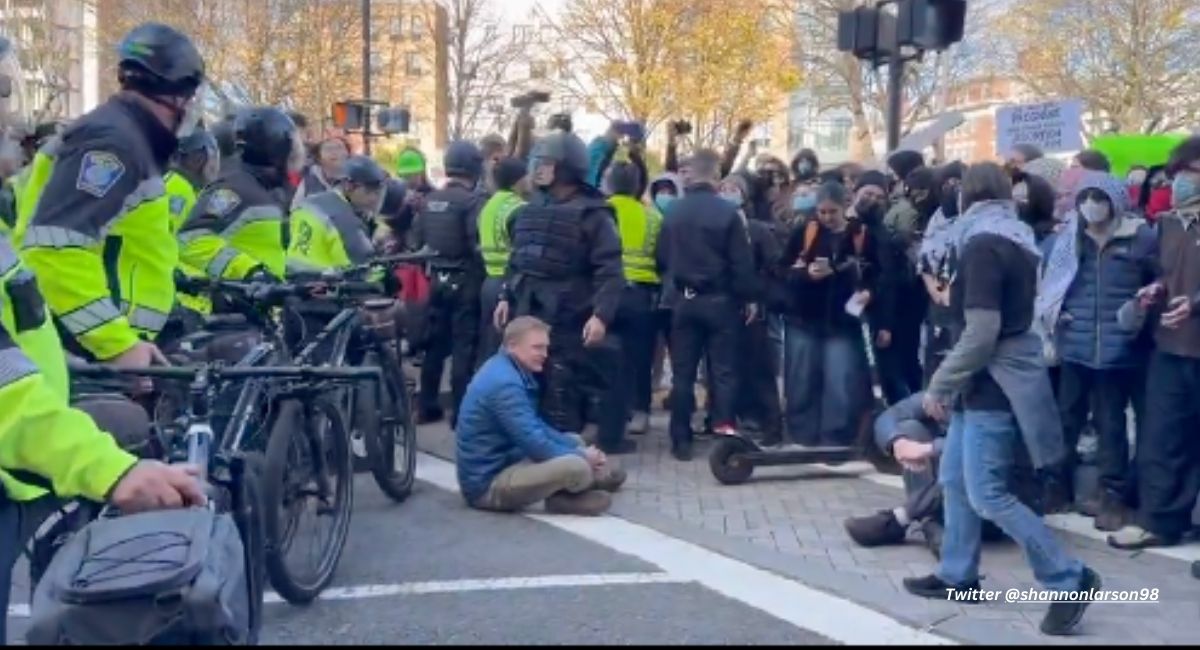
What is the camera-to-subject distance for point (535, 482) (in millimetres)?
8641

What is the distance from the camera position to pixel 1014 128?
1284 cm

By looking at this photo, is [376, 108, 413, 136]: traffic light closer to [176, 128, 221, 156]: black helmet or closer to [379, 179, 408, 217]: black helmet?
[379, 179, 408, 217]: black helmet

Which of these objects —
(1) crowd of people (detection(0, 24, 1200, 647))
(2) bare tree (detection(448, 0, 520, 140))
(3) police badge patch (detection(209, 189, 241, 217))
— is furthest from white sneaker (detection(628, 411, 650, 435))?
(2) bare tree (detection(448, 0, 520, 140))

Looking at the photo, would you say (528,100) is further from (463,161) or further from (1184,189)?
(1184,189)

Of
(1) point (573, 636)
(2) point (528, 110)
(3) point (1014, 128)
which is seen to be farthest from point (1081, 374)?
(2) point (528, 110)

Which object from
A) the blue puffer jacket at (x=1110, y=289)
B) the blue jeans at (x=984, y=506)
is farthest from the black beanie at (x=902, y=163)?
the blue jeans at (x=984, y=506)

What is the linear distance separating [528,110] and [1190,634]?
9.37m

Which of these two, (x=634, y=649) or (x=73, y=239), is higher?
(x=73, y=239)

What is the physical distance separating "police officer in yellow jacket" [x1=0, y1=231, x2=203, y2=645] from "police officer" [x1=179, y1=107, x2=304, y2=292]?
12.4 feet

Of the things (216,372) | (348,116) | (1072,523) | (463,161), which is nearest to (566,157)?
(463,161)

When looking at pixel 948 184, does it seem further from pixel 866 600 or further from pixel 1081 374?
pixel 866 600

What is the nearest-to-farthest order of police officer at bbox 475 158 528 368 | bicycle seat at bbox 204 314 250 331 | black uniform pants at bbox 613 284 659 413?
bicycle seat at bbox 204 314 250 331 < police officer at bbox 475 158 528 368 < black uniform pants at bbox 613 284 659 413

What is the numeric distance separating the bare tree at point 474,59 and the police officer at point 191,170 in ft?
114

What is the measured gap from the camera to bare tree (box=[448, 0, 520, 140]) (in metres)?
42.5
